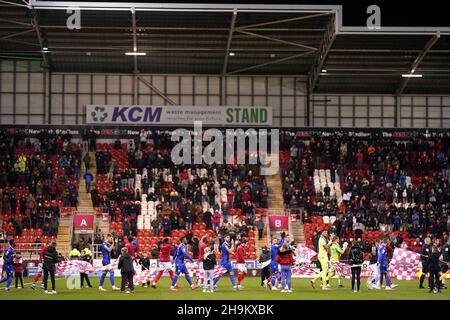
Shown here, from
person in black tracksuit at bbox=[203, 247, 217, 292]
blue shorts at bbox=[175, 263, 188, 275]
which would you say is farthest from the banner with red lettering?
person in black tracksuit at bbox=[203, 247, 217, 292]

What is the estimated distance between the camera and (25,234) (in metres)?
57.1

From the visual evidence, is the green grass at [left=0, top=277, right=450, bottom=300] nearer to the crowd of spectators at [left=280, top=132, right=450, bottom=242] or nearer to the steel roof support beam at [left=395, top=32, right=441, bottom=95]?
the crowd of spectators at [left=280, top=132, right=450, bottom=242]

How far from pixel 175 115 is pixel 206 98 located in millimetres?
3670

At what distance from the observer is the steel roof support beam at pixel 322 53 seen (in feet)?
195

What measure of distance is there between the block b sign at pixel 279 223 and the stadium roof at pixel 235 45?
11.1 meters

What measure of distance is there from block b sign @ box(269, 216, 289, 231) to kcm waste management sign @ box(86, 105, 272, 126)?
9266 mm

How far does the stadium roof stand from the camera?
58938 mm

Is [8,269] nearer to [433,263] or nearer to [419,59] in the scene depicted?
[433,263]

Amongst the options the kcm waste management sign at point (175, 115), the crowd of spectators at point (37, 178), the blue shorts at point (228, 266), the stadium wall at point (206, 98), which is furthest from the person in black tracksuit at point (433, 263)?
the stadium wall at point (206, 98)

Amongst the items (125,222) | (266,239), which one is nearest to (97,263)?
(125,222)

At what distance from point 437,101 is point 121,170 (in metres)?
25.1

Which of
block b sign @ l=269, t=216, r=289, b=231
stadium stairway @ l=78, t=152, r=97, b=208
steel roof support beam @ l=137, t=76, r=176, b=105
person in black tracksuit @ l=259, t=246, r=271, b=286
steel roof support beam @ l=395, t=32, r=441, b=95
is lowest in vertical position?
person in black tracksuit @ l=259, t=246, r=271, b=286

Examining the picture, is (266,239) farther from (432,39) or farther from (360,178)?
(432,39)

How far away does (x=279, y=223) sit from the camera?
202 ft
